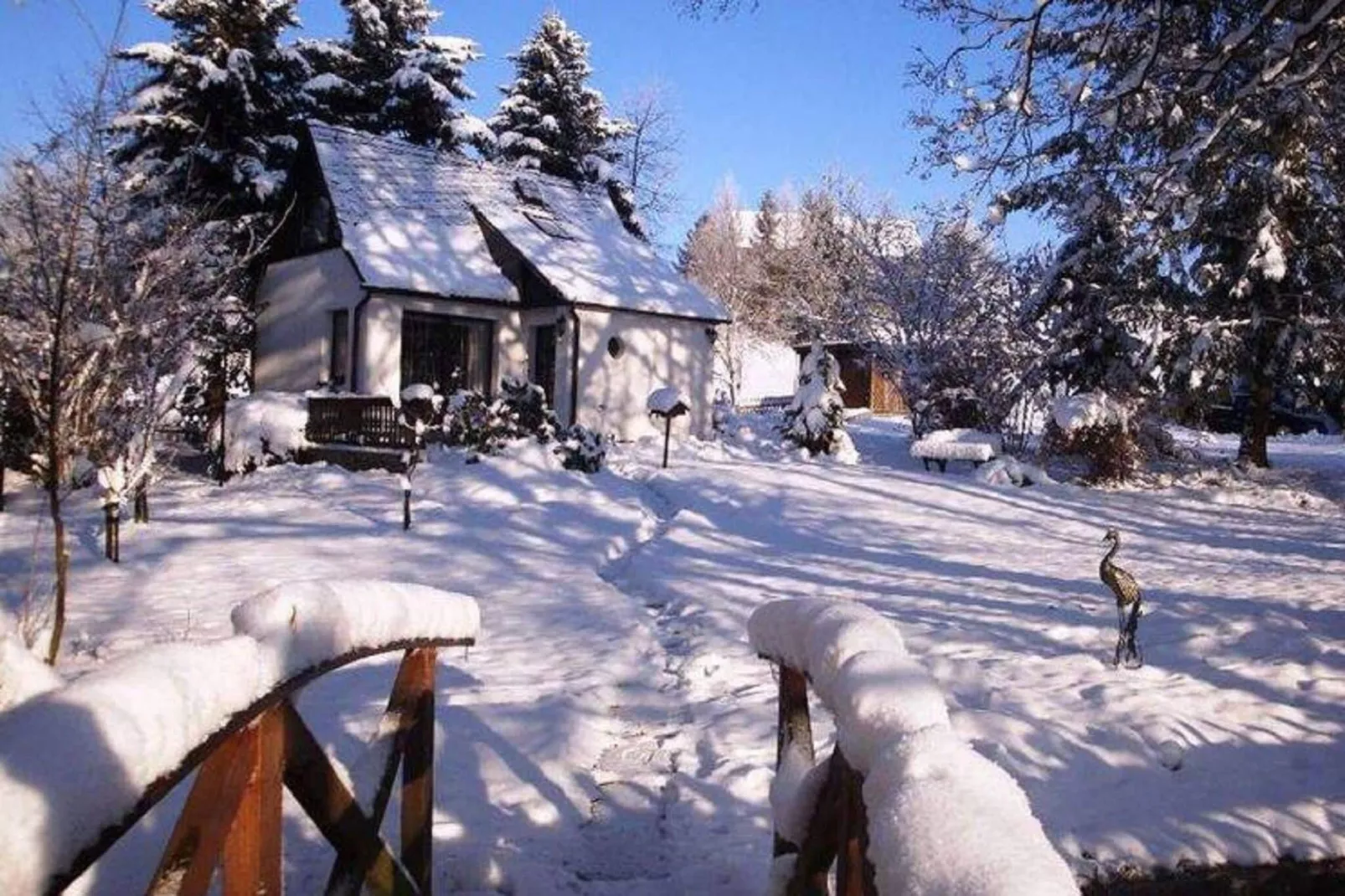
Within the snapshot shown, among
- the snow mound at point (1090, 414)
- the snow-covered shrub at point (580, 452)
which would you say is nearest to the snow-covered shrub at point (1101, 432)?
the snow mound at point (1090, 414)

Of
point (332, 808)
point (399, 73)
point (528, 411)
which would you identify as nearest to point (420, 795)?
point (332, 808)

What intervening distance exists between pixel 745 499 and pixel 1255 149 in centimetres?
763

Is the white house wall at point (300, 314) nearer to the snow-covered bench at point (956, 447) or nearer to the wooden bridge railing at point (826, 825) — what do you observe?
the snow-covered bench at point (956, 447)

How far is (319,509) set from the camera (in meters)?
12.4

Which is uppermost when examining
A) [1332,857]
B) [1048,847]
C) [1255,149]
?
[1255,149]

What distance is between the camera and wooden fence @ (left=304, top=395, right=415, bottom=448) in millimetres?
16234

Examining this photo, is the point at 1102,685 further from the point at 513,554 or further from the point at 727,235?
the point at 727,235

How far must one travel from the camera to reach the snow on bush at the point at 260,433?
52.0ft

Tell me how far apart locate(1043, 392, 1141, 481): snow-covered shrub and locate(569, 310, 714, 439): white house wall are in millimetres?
8746

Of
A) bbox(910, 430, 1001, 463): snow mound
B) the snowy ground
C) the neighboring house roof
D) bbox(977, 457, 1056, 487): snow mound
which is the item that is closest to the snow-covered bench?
bbox(910, 430, 1001, 463): snow mound

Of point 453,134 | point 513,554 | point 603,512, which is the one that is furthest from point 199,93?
point 513,554

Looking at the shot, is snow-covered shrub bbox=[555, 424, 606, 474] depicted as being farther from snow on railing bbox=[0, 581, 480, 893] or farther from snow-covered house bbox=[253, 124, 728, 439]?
snow on railing bbox=[0, 581, 480, 893]

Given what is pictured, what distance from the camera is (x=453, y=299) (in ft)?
67.2

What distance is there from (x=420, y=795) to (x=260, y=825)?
129 centimetres
